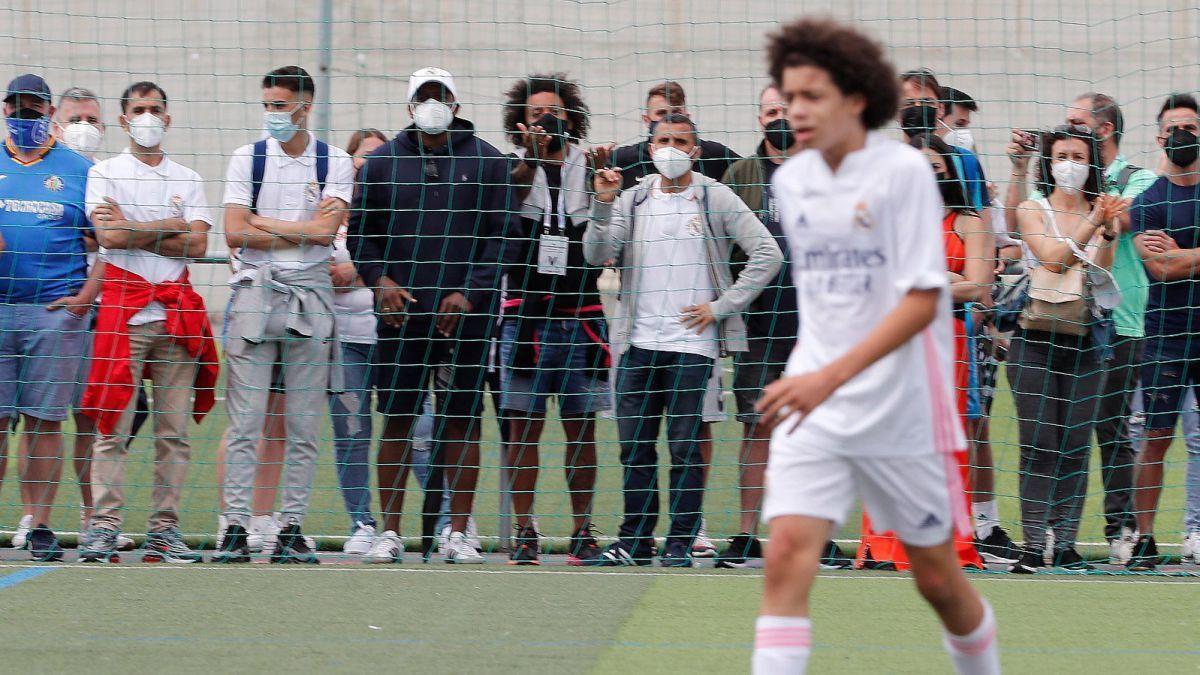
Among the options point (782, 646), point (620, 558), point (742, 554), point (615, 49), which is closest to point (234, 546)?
point (620, 558)

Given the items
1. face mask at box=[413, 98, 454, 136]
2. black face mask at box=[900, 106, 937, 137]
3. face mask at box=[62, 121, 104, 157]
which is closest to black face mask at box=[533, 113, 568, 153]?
face mask at box=[413, 98, 454, 136]

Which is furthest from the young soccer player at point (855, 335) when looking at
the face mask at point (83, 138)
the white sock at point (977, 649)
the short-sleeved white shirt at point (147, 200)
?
the face mask at point (83, 138)

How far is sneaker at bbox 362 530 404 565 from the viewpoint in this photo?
6621 mm

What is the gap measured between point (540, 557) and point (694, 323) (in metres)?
1.38

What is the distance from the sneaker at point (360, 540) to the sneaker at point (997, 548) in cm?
280

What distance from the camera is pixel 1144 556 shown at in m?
6.51

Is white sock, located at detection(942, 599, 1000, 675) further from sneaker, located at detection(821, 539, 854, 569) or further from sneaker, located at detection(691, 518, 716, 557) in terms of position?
sneaker, located at detection(691, 518, 716, 557)

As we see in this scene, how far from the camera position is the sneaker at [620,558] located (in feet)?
21.4

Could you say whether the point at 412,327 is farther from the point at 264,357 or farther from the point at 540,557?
the point at 540,557

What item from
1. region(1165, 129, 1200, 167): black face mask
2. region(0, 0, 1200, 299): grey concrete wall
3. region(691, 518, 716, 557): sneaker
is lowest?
region(691, 518, 716, 557): sneaker

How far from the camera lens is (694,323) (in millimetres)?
6477

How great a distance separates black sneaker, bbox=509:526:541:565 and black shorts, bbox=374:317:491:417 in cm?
59

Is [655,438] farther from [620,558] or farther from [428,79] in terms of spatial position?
[428,79]

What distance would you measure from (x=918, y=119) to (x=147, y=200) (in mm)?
3569
